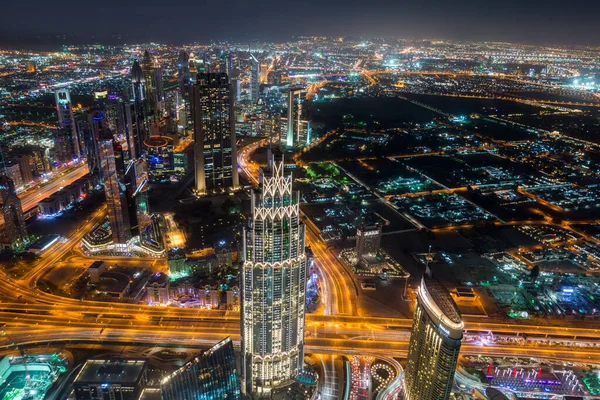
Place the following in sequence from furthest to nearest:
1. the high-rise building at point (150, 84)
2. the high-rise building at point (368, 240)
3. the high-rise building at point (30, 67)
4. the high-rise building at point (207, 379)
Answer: the high-rise building at point (30, 67) → the high-rise building at point (150, 84) → the high-rise building at point (368, 240) → the high-rise building at point (207, 379)

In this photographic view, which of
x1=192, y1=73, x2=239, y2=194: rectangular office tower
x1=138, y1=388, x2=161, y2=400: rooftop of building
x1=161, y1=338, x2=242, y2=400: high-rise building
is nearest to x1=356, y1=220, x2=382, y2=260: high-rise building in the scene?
x1=161, y1=338, x2=242, y2=400: high-rise building

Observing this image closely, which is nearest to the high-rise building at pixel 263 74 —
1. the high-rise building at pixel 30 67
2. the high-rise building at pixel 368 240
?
the high-rise building at pixel 30 67

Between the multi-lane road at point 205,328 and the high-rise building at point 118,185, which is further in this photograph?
the high-rise building at point 118,185

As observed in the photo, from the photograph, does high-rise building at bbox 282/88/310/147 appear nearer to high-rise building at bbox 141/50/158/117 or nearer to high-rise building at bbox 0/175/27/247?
high-rise building at bbox 141/50/158/117

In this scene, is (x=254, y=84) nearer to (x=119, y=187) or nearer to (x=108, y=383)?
(x=119, y=187)

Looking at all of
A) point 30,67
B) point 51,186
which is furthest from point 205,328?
point 30,67

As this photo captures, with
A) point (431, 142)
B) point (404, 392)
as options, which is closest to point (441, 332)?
point (404, 392)

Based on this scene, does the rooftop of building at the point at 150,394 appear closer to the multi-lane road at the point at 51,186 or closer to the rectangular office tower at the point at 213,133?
the rectangular office tower at the point at 213,133
